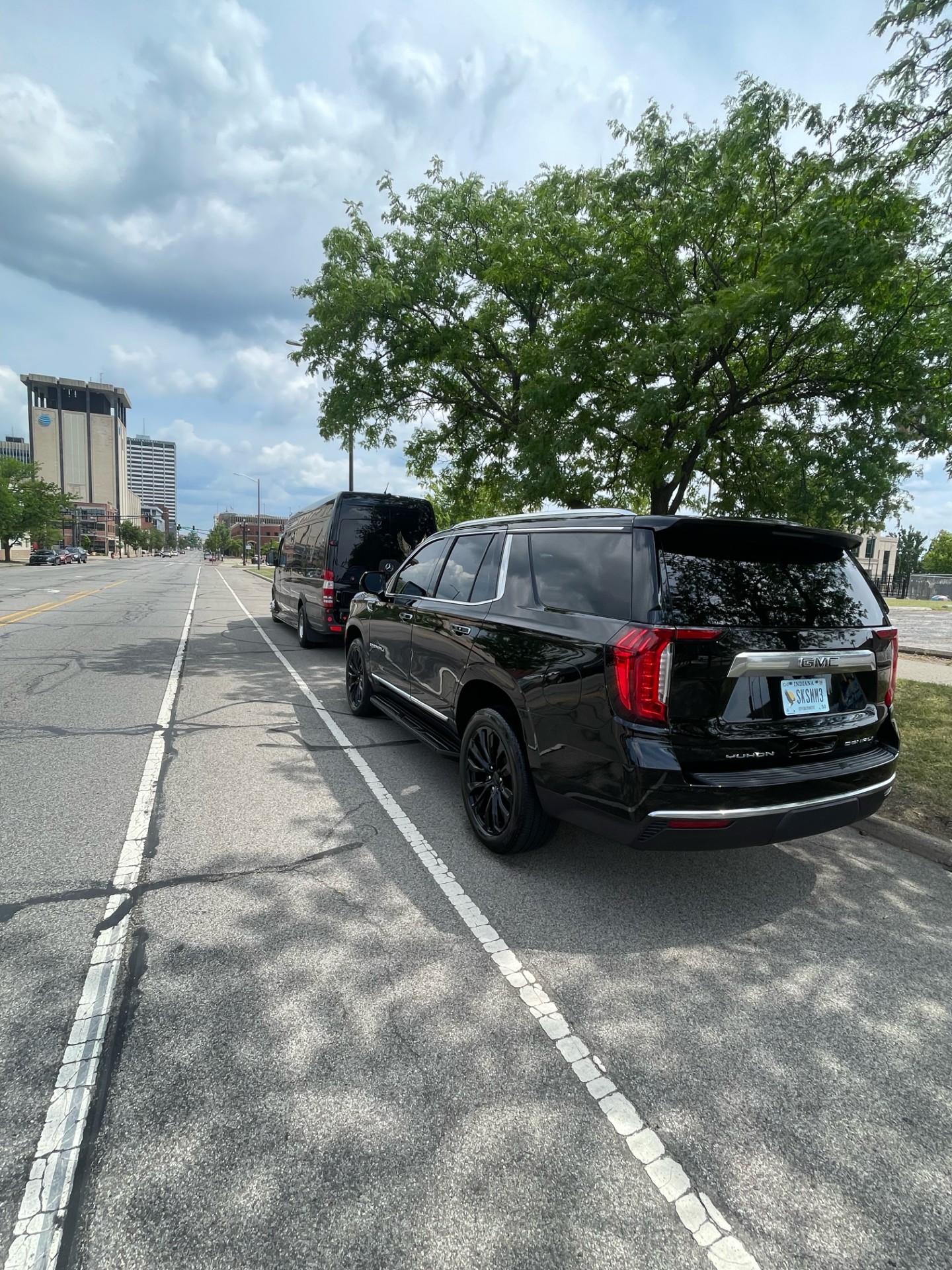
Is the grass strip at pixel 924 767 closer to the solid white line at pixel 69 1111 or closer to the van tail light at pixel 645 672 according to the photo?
the van tail light at pixel 645 672

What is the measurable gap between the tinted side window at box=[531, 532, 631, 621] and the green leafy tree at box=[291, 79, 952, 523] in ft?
16.3

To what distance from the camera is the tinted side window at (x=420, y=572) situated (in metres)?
5.24

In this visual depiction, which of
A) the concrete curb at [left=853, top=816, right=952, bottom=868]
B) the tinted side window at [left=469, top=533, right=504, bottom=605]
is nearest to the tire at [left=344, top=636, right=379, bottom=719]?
the tinted side window at [left=469, top=533, right=504, bottom=605]

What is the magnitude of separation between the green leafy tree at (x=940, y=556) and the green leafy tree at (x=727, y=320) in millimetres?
115007

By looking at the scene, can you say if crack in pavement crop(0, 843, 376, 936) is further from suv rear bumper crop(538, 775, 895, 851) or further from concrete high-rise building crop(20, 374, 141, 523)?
concrete high-rise building crop(20, 374, 141, 523)

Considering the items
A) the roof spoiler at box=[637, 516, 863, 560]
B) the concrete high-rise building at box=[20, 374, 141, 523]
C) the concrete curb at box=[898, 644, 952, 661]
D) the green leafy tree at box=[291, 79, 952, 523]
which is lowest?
the concrete curb at box=[898, 644, 952, 661]

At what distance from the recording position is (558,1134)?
77.0 inches

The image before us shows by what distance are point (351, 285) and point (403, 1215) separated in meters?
14.9

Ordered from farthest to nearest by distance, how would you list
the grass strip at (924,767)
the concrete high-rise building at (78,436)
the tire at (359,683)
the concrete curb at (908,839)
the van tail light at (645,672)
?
the concrete high-rise building at (78,436) → the tire at (359,683) → the grass strip at (924,767) → the concrete curb at (908,839) → the van tail light at (645,672)

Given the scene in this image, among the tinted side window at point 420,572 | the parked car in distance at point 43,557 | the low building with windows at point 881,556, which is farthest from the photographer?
the low building with windows at point 881,556

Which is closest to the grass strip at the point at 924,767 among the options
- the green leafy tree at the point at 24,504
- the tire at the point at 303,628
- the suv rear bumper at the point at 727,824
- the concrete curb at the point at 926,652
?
the suv rear bumper at the point at 727,824

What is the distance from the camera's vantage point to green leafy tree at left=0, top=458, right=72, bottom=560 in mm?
58594

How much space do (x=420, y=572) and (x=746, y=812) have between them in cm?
337

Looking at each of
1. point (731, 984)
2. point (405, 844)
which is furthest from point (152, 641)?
point (731, 984)
